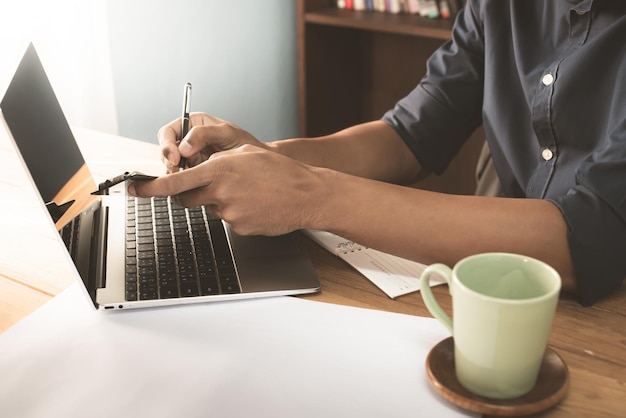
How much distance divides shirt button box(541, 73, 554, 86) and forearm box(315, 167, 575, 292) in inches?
10.3

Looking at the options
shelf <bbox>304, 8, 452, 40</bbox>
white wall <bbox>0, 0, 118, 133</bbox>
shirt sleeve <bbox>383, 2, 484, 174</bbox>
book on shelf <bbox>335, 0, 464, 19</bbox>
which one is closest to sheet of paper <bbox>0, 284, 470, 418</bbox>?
shirt sleeve <bbox>383, 2, 484, 174</bbox>

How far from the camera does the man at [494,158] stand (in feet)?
3.15

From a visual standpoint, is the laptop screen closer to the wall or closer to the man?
the man

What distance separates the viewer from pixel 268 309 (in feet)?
3.07

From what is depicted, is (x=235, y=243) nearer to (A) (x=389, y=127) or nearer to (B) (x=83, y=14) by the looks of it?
(A) (x=389, y=127)

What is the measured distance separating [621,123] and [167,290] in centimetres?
62

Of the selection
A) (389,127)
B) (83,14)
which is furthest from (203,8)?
(389,127)

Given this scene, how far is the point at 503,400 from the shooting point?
2.43 feet

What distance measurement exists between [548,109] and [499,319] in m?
0.58

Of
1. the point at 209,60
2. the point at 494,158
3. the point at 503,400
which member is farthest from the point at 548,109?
the point at 209,60

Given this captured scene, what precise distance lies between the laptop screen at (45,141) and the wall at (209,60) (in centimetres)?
165

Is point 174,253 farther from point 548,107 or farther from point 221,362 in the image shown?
point 548,107

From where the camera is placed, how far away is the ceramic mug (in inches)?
27.2

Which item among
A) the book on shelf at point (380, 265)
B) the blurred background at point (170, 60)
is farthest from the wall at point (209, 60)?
the book on shelf at point (380, 265)
